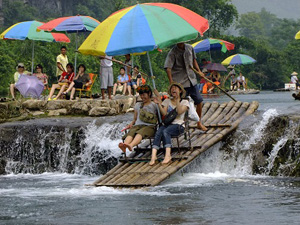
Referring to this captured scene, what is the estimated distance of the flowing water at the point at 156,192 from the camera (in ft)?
27.7

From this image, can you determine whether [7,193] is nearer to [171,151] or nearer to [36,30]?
[171,151]

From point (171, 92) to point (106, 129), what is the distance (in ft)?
10.0

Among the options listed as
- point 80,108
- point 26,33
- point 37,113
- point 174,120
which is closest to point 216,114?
point 174,120

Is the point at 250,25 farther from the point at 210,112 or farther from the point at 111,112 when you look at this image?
the point at 210,112

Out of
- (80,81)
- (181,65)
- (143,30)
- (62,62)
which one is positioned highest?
(143,30)

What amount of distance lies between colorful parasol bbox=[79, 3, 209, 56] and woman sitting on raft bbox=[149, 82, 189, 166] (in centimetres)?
92

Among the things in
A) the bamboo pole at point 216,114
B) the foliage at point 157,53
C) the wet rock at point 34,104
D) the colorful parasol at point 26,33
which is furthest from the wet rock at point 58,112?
the foliage at point 157,53

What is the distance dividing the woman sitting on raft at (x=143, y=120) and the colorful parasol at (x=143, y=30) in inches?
36.9

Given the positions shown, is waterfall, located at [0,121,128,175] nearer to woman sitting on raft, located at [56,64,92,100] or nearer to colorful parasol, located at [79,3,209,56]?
woman sitting on raft, located at [56,64,92,100]

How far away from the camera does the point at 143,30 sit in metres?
10.6

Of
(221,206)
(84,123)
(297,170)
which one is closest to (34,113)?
(84,123)

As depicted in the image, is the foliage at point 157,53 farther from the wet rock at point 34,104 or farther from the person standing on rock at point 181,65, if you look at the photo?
the person standing on rock at point 181,65

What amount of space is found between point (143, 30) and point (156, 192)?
7.86 feet

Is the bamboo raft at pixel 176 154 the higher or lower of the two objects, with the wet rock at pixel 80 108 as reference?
lower
